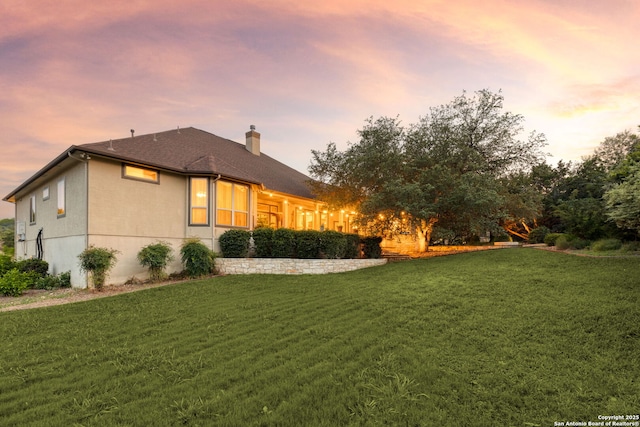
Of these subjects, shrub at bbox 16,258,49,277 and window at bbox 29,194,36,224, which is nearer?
shrub at bbox 16,258,49,277

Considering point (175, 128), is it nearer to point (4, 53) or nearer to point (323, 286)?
point (4, 53)

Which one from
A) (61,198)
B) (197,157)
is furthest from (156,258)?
(197,157)

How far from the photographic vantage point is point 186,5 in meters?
10.5

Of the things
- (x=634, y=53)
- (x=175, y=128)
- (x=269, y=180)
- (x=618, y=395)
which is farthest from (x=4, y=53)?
(x=634, y=53)

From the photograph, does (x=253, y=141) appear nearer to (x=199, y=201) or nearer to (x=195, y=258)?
(x=199, y=201)

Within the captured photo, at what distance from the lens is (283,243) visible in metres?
12.6

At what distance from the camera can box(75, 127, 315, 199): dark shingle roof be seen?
455 inches

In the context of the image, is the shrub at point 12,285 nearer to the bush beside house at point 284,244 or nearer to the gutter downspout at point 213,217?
the gutter downspout at point 213,217

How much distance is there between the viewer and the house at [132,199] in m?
10.6

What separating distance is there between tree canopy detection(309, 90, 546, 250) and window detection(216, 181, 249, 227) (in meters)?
5.11

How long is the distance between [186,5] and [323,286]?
10288 mm

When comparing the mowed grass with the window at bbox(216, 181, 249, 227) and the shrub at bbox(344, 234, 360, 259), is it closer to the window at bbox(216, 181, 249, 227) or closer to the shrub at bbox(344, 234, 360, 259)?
the window at bbox(216, 181, 249, 227)

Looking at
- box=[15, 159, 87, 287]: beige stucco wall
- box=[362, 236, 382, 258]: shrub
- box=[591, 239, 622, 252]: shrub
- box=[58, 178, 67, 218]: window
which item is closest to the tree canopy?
box=[362, 236, 382, 258]: shrub

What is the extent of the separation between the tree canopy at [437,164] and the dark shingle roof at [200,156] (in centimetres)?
357
